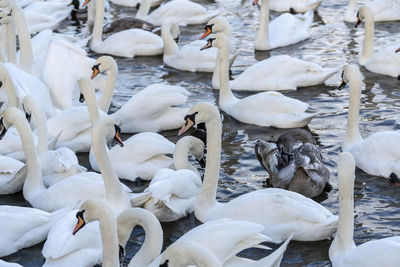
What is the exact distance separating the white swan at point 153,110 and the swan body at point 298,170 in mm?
1955

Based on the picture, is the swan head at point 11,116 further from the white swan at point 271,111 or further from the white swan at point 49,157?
the white swan at point 271,111

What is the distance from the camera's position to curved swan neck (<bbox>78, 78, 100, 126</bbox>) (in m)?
9.70

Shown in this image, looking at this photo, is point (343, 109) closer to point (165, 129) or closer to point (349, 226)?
point (165, 129)

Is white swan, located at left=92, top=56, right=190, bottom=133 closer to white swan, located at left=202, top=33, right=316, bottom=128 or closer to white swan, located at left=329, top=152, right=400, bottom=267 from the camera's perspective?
white swan, located at left=202, top=33, right=316, bottom=128

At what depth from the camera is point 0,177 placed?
899 centimetres

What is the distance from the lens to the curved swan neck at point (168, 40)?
1370 centimetres

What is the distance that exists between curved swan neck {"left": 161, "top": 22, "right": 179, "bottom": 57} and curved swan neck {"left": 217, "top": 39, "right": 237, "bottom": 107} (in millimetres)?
2308

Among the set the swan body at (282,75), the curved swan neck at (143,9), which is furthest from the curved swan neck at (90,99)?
the curved swan neck at (143,9)

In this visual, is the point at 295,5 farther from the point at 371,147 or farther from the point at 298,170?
the point at 298,170

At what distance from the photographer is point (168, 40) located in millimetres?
13727

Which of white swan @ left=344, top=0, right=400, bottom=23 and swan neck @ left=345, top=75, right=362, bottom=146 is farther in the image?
white swan @ left=344, top=0, right=400, bottom=23

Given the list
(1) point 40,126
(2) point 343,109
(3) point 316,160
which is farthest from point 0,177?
(2) point 343,109

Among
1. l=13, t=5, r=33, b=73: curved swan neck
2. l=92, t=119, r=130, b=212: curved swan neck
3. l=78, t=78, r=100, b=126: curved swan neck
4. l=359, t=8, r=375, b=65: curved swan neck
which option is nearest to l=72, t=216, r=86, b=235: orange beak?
l=92, t=119, r=130, b=212: curved swan neck

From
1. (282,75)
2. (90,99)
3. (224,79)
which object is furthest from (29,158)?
(282,75)
